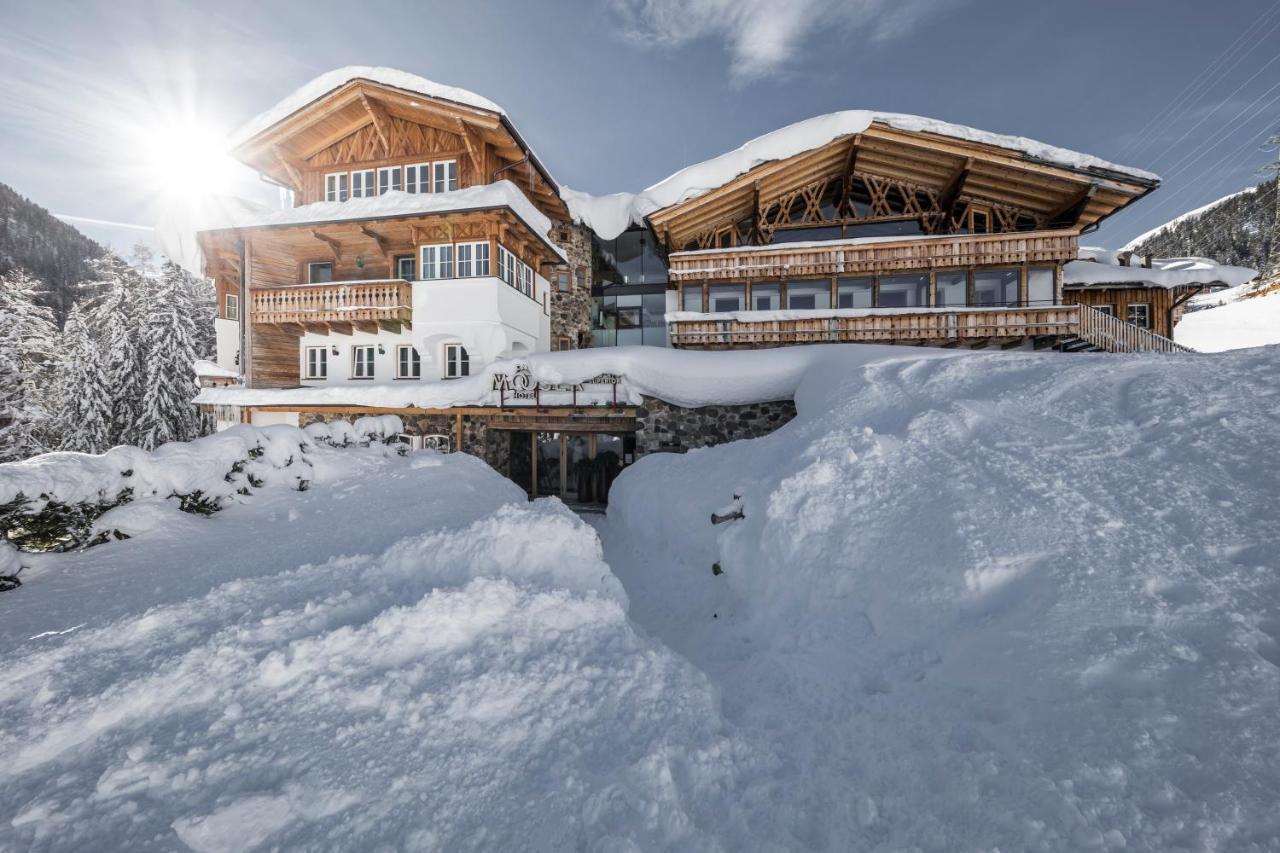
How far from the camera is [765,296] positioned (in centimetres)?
1759

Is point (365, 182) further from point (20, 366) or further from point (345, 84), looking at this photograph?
point (20, 366)

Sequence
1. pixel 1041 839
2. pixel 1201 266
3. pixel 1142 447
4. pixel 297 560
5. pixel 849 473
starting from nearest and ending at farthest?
pixel 1041 839, pixel 1142 447, pixel 297 560, pixel 849 473, pixel 1201 266

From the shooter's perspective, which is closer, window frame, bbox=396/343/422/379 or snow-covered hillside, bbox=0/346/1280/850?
snow-covered hillside, bbox=0/346/1280/850

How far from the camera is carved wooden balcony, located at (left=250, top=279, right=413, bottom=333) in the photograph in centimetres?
1620

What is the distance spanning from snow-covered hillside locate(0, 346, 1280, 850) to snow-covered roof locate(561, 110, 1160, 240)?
12306mm

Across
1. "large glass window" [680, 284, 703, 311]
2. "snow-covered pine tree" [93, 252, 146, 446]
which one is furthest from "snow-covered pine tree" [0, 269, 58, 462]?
"large glass window" [680, 284, 703, 311]

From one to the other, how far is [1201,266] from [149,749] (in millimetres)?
28663

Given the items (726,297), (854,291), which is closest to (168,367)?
(726,297)

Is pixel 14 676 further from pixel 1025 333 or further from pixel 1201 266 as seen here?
pixel 1201 266

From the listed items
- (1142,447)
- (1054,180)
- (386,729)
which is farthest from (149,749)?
(1054,180)

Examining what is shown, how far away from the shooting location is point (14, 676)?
312cm

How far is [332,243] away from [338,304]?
310cm

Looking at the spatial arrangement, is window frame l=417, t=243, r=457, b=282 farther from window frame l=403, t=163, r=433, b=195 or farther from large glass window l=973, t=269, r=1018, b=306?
large glass window l=973, t=269, r=1018, b=306

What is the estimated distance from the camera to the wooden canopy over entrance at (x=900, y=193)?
14.9 m
